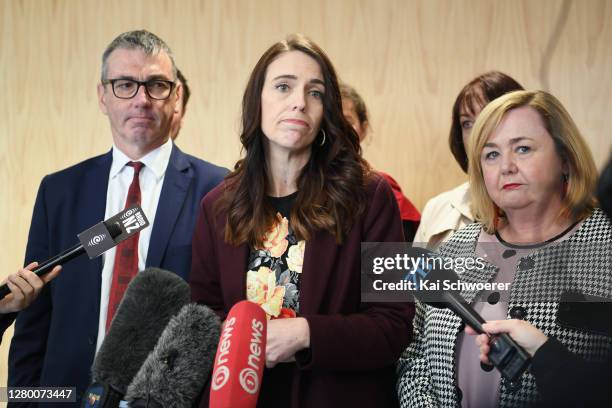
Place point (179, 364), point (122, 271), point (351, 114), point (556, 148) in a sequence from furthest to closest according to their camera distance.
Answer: point (351, 114) → point (122, 271) → point (556, 148) → point (179, 364)

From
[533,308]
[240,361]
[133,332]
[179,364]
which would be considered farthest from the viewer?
[533,308]

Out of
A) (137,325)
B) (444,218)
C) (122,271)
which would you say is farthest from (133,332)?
(444,218)

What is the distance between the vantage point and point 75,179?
7.08 ft

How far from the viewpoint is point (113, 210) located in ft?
6.98

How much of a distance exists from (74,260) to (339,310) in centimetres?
87

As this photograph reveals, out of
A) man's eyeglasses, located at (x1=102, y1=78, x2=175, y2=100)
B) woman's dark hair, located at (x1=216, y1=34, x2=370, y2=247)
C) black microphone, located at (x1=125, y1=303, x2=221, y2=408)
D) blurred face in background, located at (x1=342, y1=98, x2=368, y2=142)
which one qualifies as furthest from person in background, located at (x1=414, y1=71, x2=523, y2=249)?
black microphone, located at (x1=125, y1=303, x2=221, y2=408)

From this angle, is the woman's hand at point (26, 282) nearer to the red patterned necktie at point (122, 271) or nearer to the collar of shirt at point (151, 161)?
the red patterned necktie at point (122, 271)

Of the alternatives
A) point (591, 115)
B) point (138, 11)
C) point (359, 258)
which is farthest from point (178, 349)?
point (138, 11)

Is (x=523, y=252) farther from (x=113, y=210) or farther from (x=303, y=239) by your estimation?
(x=113, y=210)

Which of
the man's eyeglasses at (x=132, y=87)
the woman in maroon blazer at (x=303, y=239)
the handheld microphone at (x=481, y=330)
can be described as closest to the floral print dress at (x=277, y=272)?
the woman in maroon blazer at (x=303, y=239)

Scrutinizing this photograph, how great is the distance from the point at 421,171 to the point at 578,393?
2669mm

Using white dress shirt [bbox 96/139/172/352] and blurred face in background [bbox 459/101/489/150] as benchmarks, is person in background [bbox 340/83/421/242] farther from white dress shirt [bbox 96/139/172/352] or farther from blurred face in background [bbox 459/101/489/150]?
white dress shirt [bbox 96/139/172/352]

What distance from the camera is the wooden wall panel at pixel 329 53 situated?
10.1ft

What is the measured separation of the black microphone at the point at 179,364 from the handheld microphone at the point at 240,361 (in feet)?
0.59
